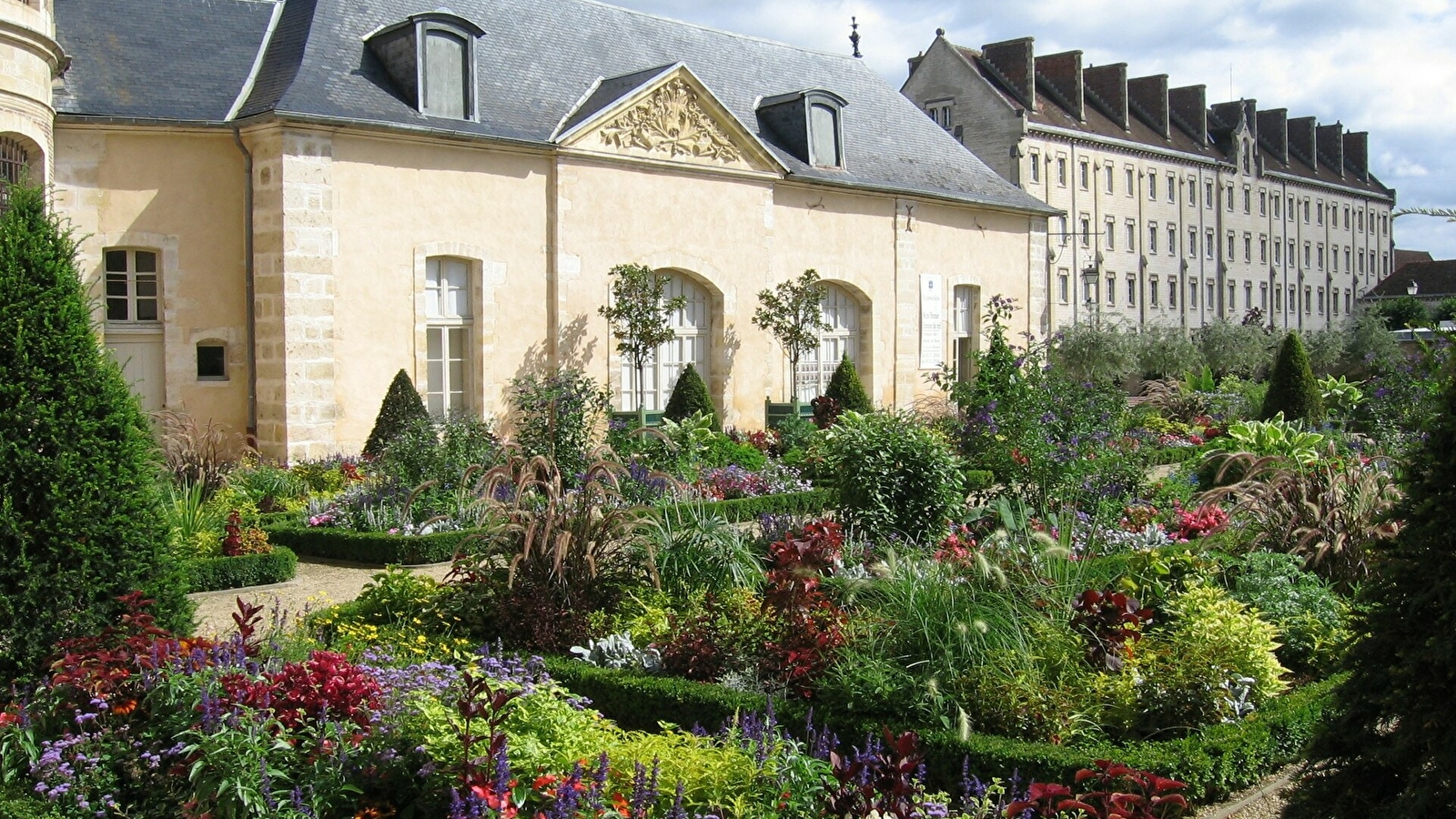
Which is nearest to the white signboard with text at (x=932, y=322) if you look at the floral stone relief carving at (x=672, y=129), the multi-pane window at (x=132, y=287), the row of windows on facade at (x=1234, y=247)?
the floral stone relief carving at (x=672, y=129)

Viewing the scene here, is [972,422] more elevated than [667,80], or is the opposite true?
[667,80]

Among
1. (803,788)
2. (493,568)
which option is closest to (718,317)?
(493,568)

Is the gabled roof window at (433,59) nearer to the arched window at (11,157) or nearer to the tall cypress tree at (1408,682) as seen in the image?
the arched window at (11,157)

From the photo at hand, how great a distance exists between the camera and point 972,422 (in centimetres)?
1148

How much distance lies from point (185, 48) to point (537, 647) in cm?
1176

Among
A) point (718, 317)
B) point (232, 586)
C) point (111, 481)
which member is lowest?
point (232, 586)

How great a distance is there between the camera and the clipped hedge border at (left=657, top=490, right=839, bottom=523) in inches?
432

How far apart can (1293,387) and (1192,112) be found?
111ft

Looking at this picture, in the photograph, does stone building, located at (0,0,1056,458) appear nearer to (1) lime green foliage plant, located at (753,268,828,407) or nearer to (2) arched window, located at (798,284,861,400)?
(2) arched window, located at (798,284,861,400)

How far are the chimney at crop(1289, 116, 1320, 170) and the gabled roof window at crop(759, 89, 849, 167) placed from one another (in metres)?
42.4

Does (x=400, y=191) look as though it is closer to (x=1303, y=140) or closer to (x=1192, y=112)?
(x=1192, y=112)

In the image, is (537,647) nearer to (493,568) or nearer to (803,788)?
(493,568)

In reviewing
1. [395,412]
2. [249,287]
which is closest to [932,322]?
[395,412]

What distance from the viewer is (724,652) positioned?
223 inches
